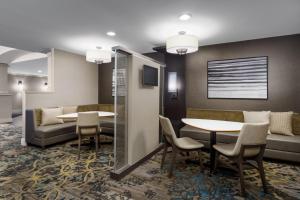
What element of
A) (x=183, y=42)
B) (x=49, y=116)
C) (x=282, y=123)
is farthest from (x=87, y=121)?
(x=282, y=123)

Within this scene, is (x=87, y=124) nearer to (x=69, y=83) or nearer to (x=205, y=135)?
(x=69, y=83)

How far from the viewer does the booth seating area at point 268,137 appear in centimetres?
298

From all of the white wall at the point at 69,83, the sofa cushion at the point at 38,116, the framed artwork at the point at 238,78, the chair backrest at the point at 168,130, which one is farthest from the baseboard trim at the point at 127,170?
the white wall at the point at 69,83

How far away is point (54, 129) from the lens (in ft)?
13.1

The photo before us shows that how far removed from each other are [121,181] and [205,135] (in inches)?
83.9

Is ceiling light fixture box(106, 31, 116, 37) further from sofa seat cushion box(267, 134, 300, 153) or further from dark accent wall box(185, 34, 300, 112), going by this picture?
sofa seat cushion box(267, 134, 300, 153)

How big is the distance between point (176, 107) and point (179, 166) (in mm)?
1773

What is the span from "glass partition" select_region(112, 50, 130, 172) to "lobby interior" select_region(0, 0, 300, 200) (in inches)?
0.7

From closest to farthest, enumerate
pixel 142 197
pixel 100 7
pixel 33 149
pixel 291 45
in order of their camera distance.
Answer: pixel 142 197 → pixel 100 7 → pixel 291 45 → pixel 33 149

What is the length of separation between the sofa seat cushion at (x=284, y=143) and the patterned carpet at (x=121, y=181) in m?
0.31

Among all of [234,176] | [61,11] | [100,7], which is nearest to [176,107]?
[234,176]

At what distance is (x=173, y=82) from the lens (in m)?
4.45

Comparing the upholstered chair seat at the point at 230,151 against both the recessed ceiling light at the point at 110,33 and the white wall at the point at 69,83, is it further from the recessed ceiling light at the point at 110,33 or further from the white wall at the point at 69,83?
the white wall at the point at 69,83

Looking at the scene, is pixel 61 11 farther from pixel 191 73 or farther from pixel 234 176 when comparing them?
pixel 234 176
